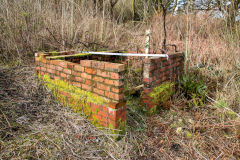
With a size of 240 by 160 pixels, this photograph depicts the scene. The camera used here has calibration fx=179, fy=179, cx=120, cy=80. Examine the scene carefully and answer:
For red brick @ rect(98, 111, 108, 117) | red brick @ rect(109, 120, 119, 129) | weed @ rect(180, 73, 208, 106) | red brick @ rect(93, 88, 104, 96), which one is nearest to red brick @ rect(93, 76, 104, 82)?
red brick @ rect(93, 88, 104, 96)

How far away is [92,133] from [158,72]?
1.55m

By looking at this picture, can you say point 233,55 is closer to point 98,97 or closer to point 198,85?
point 198,85

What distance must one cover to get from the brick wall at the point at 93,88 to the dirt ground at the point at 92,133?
0.55ft

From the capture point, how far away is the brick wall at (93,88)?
2.25 metres

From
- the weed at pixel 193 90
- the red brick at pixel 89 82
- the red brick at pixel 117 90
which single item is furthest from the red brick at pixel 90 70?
the weed at pixel 193 90

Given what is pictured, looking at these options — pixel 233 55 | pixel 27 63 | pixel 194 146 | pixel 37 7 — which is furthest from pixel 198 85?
pixel 37 7

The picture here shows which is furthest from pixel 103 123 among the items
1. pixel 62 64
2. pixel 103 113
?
pixel 62 64

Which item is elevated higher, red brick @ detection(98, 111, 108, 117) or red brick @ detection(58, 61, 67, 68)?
red brick @ detection(58, 61, 67, 68)

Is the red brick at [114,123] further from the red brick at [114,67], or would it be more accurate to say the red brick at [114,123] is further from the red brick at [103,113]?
the red brick at [114,67]

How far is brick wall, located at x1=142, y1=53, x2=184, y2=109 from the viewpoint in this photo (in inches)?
116

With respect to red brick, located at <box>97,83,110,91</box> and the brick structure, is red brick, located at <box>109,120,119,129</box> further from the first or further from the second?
red brick, located at <box>97,83,110,91</box>

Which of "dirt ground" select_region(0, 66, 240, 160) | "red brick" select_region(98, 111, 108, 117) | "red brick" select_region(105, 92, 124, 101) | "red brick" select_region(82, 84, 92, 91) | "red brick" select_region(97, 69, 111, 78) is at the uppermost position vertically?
"red brick" select_region(97, 69, 111, 78)

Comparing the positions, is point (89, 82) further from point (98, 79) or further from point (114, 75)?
point (114, 75)

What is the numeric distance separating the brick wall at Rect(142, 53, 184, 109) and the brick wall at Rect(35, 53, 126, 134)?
→ 30.3 inches
